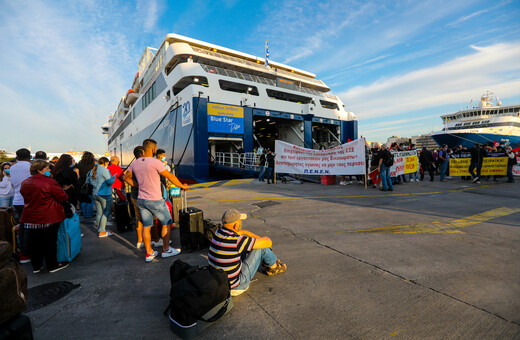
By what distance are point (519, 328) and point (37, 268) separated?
5278mm

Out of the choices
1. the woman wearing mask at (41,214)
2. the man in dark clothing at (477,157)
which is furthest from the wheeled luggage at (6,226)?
the man in dark clothing at (477,157)

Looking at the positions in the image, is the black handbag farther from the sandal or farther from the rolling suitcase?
the sandal

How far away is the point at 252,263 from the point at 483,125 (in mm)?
44405

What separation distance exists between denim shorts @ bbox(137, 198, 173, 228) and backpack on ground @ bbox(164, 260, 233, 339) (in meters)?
1.64

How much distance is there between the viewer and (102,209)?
16.3 feet

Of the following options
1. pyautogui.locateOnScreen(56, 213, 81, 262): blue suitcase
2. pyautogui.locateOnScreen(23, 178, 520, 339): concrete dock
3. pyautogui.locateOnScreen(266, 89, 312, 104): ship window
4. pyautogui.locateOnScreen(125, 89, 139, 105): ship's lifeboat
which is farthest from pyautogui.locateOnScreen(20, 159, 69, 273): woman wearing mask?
pyautogui.locateOnScreen(125, 89, 139, 105): ship's lifeboat

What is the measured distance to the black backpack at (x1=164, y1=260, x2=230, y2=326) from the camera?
1.85 meters

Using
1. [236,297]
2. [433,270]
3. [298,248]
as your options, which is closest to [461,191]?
[433,270]

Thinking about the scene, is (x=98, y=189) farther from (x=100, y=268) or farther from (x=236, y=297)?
(x=236, y=297)

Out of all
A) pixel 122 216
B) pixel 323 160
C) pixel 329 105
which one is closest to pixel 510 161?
pixel 323 160

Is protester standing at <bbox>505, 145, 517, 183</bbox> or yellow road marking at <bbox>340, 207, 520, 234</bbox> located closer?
yellow road marking at <bbox>340, 207, 520, 234</bbox>

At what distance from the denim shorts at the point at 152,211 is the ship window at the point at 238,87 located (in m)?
15.2

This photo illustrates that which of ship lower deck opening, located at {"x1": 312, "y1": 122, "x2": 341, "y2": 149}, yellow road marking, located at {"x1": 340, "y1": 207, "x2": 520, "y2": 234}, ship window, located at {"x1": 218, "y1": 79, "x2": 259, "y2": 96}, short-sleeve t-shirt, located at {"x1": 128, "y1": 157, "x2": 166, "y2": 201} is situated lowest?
yellow road marking, located at {"x1": 340, "y1": 207, "x2": 520, "y2": 234}

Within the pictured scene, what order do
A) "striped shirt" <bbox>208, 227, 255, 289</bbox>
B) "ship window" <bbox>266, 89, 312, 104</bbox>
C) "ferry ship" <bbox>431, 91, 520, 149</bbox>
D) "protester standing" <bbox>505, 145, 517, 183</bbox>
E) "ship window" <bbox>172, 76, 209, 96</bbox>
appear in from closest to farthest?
1. "striped shirt" <bbox>208, 227, 255, 289</bbox>
2. "protester standing" <bbox>505, 145, 517, 183</bbox>
3. "ship window" <bbox>172, 76, 209, 96</bbox>
4. "ship window" <bbox>266, 89, 312, 104</bbox>
5. "ferry ship" <bbox>431, 91, 520, 149</bbox>
